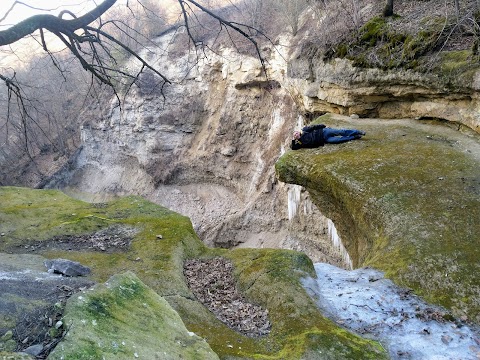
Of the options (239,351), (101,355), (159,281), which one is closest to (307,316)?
(239,351)

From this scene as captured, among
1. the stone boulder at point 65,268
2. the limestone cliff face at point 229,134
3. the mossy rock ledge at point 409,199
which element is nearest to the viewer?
the stone boulder at point 65,268

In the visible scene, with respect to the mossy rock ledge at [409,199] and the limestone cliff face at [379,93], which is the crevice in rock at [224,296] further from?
the limestone cliff face at [379,93]

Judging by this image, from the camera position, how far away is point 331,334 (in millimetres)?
4973

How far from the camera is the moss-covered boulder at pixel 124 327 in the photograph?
3.12m

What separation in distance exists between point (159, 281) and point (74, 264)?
4.85 feet

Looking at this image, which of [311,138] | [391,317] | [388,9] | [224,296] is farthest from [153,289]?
[388,9]

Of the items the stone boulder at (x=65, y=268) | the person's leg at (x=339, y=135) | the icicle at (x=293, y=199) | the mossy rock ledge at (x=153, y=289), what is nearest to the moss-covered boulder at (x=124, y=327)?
the mossy rock ledge at (x=153, y=289)

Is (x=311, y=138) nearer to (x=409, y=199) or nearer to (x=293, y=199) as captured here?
(x=409, y=199)

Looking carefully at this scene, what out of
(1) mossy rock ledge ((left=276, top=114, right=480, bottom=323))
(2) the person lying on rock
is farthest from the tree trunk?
(2) the person lying on rock

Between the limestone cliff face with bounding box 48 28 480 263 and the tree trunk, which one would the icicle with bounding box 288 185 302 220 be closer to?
the limestone cliff face with bounding box 48 28 480 263

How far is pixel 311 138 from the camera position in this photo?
11.3 meters

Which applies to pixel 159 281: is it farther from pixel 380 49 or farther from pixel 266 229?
pixel 266 229

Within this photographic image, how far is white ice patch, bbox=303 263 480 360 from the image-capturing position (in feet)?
15.9

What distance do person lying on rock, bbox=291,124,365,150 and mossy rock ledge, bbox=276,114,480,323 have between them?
0.72 feet
